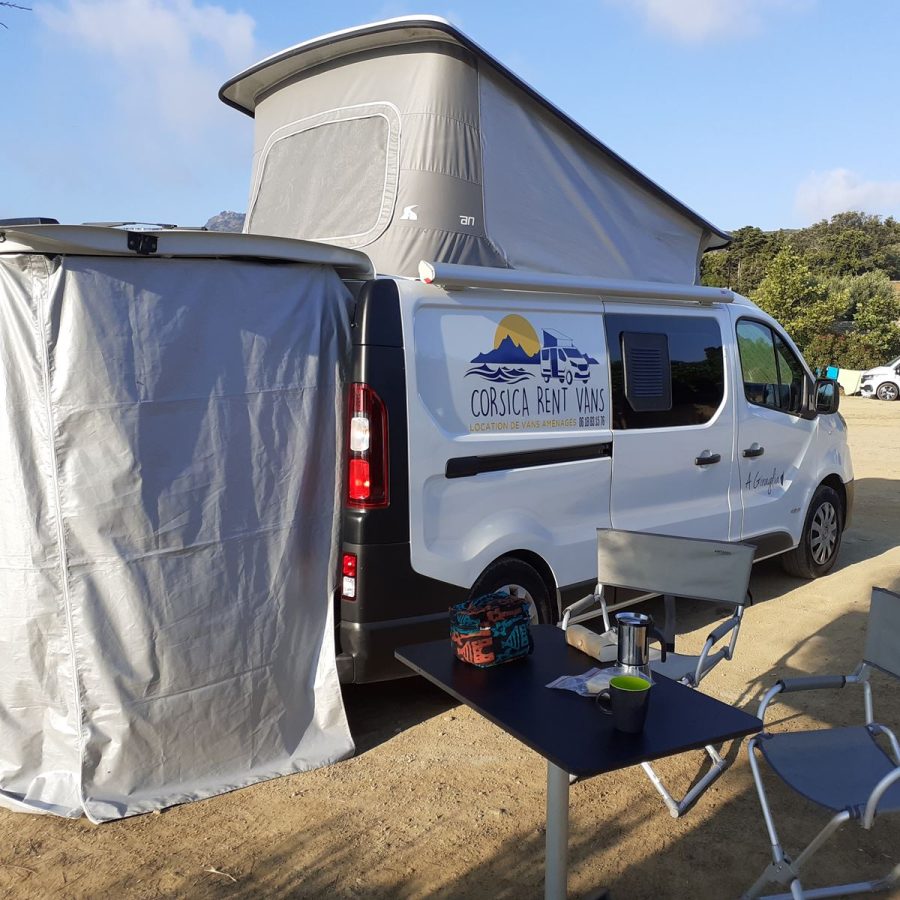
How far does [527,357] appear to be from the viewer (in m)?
4.26

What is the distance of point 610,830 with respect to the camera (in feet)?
10.6

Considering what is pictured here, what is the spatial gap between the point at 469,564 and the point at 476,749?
2.68 feet

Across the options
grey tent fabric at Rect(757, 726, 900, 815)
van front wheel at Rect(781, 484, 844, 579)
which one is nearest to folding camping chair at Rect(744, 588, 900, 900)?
grey tent fabric at Rect(757, 726, 900, 815)

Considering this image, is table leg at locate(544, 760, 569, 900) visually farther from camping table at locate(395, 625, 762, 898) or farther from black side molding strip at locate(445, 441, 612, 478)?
black side molding strip at locate(445, 441, 612, 478)

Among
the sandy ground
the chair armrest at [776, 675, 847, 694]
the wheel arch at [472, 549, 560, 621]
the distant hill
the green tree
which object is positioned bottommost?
the sandy ground

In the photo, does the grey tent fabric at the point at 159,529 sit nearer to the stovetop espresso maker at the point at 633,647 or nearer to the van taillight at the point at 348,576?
the van taillight at the point at 348,576

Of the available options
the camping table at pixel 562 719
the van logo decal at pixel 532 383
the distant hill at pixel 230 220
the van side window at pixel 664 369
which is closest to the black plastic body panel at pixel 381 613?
the van logo decal at pixel 532 383

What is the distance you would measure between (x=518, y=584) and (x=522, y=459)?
62cm

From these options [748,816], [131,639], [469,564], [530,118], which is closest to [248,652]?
[131,639]

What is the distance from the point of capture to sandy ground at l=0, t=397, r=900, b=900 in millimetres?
2918

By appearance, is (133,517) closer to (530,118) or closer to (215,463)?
(215,463)

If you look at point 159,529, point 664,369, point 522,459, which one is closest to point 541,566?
point 522,459

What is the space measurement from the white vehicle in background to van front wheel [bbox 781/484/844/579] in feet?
67.6

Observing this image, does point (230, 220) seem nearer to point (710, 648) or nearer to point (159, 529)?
point (159, 529)
